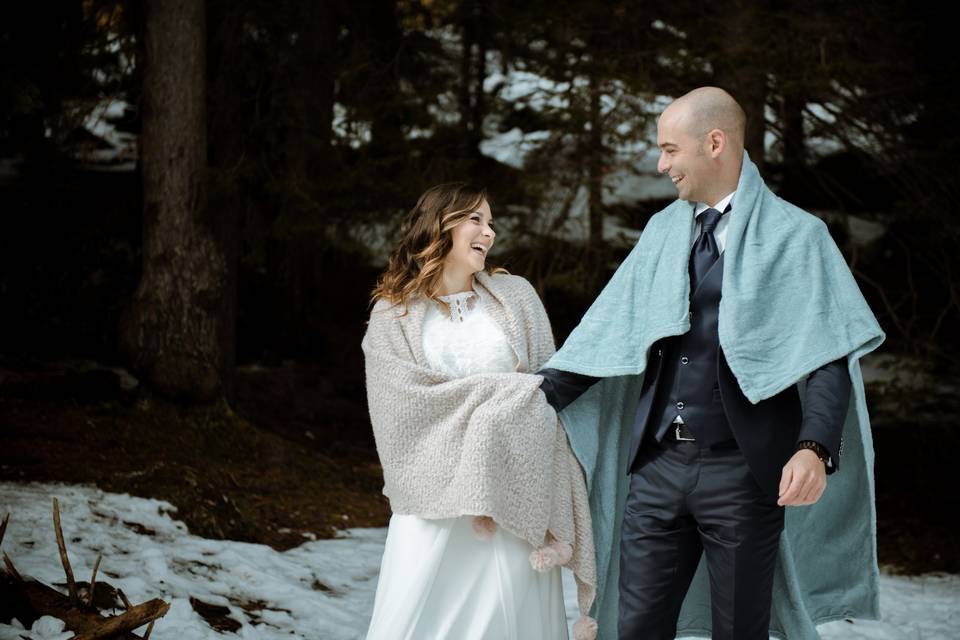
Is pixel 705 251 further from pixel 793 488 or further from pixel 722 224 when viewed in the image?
pixel 793 488

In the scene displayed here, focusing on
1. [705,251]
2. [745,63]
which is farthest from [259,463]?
[705,251]

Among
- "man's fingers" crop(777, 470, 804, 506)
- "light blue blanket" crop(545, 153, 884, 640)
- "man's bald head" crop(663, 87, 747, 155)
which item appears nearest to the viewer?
"man's fingers" crop(777, 470, 804, 506)

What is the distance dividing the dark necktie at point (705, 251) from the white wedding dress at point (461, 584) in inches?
26.2

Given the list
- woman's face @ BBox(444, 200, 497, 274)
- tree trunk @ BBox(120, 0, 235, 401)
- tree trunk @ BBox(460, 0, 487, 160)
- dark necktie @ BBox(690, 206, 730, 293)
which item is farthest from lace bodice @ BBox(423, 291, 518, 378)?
tree trunk @ BBox(460, 0, 487, 160)

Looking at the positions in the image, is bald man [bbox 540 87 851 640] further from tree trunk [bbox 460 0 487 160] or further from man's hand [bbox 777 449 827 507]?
tree trunk [bbox 460 0 487 160]

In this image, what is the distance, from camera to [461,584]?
3.23m

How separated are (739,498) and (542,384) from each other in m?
0.70

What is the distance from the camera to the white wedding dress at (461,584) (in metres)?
3.18

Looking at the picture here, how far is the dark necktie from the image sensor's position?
3.11 metres

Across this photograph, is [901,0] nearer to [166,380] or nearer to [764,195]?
[764,195]

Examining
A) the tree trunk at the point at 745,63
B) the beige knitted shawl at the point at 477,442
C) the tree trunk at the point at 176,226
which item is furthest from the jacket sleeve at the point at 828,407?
the tree trunk at the point at 176,226

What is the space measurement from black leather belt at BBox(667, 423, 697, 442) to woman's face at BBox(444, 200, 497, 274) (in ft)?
2.72

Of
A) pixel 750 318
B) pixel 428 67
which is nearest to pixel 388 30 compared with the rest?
pixel 428 67

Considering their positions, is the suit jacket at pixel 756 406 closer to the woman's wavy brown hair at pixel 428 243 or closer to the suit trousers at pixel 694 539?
the suit trousers at pixel 694 539
